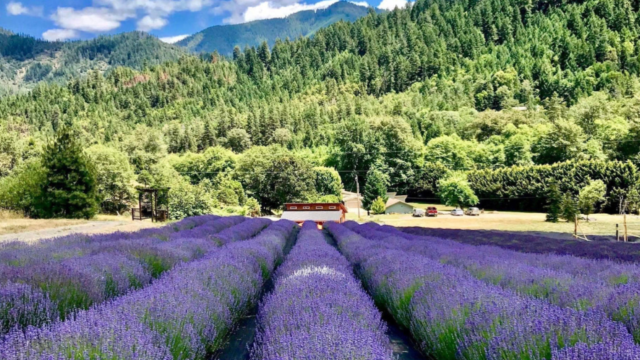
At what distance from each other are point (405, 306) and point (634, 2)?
176 meters

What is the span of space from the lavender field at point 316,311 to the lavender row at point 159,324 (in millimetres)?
12

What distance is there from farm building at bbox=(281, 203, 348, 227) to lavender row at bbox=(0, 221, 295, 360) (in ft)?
85.1

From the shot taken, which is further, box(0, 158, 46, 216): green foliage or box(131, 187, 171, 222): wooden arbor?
box(131, 187, 171, 222): wooden arbor

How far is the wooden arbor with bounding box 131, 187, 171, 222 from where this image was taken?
104ft

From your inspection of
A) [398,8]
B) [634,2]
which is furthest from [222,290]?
[398,8]

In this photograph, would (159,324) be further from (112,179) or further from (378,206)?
(378,206)

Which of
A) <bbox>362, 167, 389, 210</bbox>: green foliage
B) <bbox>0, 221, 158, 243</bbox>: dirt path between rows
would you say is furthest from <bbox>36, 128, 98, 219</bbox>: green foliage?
<bbox>362, 167, 389, 210</bbox>: green foliage

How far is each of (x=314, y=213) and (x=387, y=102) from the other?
315 ft

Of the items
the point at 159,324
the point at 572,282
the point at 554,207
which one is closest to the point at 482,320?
the point at 572,282

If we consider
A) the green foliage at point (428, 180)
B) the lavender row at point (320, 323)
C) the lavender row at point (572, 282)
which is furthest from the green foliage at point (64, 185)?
the green foliage at point (428, 180)

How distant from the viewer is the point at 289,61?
17550cm

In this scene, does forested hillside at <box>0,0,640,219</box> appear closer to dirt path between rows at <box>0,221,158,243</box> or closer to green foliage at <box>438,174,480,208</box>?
green foliage at <box>438,174,480,208</box>

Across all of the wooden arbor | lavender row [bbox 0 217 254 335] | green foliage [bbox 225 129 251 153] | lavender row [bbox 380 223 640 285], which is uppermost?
green foliage [bbox 225 129 251 153]

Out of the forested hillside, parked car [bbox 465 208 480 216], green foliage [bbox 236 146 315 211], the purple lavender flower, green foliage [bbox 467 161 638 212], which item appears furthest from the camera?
the forested hillside
